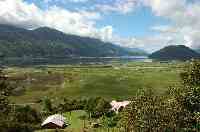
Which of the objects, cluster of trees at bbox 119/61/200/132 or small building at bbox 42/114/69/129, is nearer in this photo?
cluster of trees at bbox 119/61/200/132

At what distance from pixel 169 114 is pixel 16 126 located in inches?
1578

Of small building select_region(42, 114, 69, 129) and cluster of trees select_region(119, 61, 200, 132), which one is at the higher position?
cluster of trees select_region(119, 61, 200, 132)

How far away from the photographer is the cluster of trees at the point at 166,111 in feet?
152

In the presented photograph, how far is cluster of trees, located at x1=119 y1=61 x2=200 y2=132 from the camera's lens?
4628 cm

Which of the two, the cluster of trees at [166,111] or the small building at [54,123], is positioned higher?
the cluster of trees at [166,111]

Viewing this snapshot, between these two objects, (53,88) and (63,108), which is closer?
(63,108)

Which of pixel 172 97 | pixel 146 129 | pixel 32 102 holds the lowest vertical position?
pixel 32 102

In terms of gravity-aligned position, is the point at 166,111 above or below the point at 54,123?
above

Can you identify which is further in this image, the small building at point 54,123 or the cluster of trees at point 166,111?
the small building at point 54,123

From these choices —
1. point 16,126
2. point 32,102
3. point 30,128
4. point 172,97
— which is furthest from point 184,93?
point 32,102

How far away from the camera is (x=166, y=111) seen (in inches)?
1848

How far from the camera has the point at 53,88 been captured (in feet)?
636

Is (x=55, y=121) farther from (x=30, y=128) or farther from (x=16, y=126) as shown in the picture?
(x=16, y=126)

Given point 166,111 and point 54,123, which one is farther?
point 54,123
